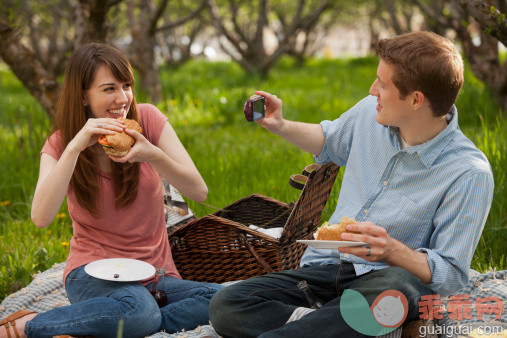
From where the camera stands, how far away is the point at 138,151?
8.84ft

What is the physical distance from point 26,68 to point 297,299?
364cm

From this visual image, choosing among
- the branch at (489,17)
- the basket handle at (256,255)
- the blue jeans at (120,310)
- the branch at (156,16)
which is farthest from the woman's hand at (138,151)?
the branch at (156,16)

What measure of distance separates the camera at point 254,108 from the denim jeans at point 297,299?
2.37 feet

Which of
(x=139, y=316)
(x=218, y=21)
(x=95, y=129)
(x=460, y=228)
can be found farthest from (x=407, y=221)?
(x=218, y=21)

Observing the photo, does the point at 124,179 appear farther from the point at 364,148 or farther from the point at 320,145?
the point at 364,148

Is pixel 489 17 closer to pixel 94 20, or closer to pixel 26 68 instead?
pixel 94 20

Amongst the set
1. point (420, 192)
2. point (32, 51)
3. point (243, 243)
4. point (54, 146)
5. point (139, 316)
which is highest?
point (32, 51)

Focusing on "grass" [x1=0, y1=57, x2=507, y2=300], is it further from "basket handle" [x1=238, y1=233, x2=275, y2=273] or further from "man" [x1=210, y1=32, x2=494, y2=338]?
"man" [x1=210, y1=32, x2=494, y2=338]

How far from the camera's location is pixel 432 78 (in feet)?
7.76

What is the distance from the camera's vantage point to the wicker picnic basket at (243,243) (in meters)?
3.21

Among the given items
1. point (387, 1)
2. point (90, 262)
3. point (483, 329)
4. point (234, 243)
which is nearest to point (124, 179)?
point (90, 262)

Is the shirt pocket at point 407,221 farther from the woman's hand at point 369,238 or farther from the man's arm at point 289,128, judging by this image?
the man's arm at point 289,128

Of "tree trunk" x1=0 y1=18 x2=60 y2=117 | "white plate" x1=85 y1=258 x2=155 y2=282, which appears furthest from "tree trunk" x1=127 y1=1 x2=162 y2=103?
"white plate" x1=85 y1=258 x2=155 y2=282

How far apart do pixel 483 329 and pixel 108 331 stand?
1.60m
